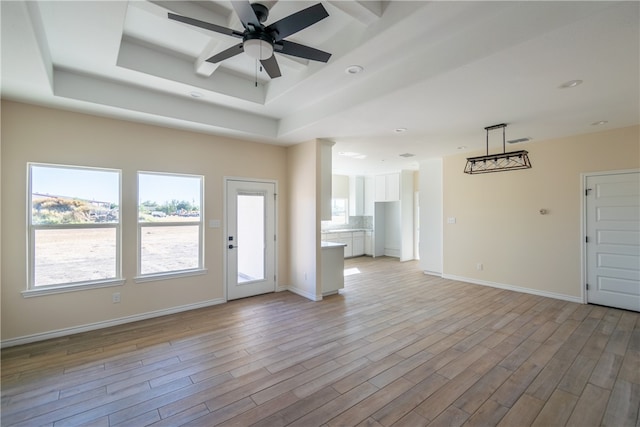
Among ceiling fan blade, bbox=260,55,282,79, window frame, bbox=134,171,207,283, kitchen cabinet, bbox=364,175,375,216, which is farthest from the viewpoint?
kitchen cabinet, bbox=364,175,375,216

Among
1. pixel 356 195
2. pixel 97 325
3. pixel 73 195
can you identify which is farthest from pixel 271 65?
pixel 356 195

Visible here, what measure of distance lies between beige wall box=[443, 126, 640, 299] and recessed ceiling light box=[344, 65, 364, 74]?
157 inches

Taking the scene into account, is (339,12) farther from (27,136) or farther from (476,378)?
(27,136)

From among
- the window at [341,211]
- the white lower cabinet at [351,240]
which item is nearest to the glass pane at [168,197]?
the white lower cabinet at [351,240]

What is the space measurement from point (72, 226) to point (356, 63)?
13.0 ft

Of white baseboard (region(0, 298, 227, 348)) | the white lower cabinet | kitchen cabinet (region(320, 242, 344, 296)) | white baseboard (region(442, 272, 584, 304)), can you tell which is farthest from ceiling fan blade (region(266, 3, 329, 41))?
the white lower cabinet

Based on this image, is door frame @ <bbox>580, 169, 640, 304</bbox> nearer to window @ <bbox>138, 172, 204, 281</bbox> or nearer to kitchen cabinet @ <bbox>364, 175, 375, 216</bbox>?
kitchen cabinet @ <bbox>364, 175, 375, 216</bbox>

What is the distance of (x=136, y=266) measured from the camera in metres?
3.96

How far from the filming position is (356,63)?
2.86 meters

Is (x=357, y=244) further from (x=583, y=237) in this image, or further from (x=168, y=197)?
(x=168, y=197)

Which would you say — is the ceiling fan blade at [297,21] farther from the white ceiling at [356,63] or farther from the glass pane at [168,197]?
the glass pane at [168,197]

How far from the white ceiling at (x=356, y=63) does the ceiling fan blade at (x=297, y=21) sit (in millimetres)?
450

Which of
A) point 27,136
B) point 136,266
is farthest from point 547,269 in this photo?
point 27,136

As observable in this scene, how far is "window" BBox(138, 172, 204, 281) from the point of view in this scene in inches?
160
